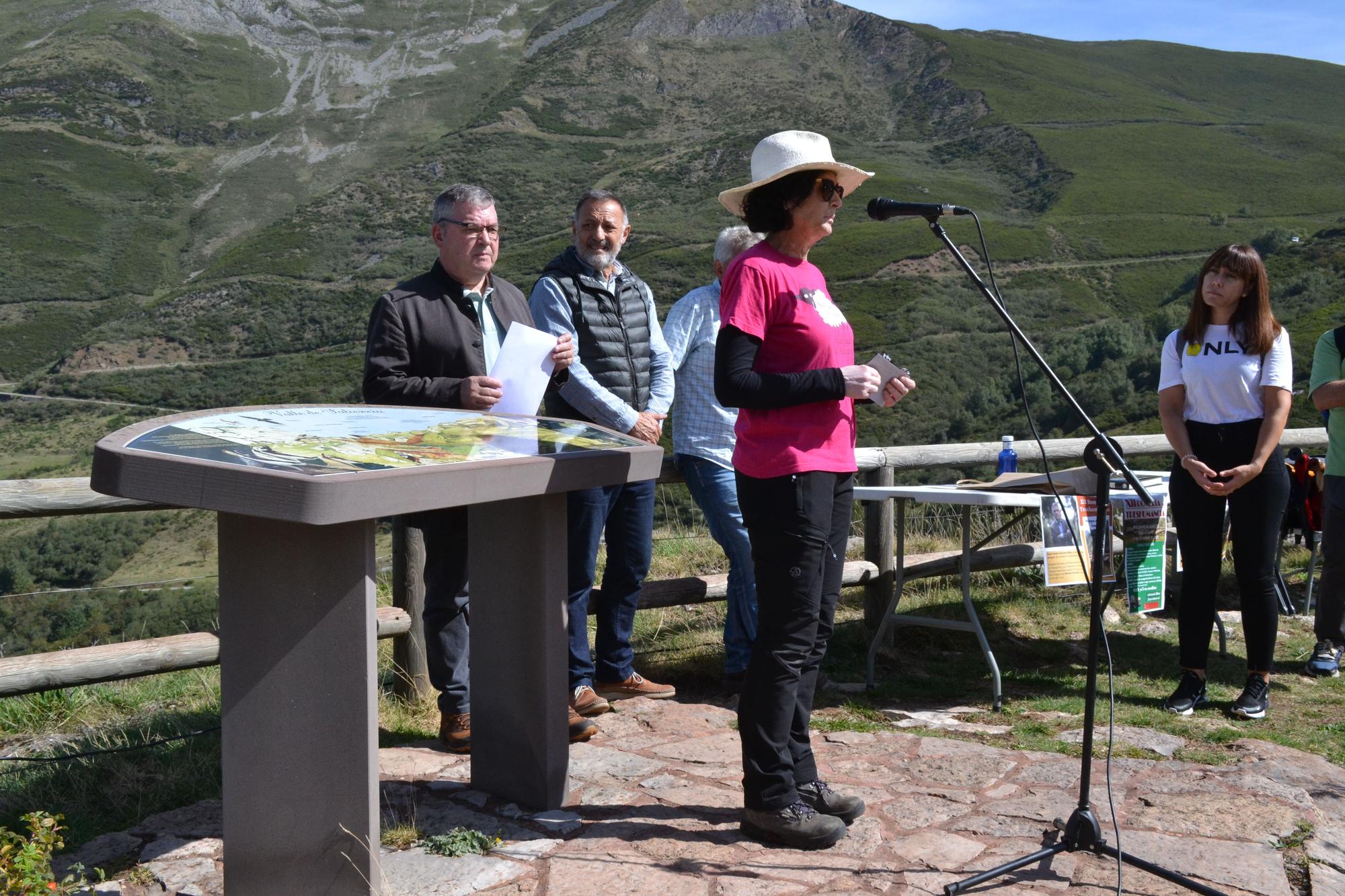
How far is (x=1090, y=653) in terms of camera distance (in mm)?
2637

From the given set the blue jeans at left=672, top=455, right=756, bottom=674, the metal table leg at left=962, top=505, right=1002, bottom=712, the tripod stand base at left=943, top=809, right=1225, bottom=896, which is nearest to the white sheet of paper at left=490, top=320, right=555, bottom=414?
the blue jeans at left=672, top=455, right=756, bottom=674

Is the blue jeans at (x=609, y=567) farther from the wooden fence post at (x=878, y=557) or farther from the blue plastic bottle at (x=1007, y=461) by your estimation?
the blue plastic bottle at (x=1007, y=461)

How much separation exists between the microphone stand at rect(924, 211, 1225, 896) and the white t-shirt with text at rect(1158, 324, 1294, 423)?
1737 millimetres

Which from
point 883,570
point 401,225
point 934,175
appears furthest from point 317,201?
point 883,570

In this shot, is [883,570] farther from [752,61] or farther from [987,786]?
[752,61]

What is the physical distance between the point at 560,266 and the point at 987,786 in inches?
84.1

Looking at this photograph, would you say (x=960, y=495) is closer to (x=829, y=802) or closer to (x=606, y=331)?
(x=606, y=331)

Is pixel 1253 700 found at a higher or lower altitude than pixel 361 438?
lower

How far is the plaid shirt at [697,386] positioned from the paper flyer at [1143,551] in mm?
1726

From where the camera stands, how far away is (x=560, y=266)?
4.01m

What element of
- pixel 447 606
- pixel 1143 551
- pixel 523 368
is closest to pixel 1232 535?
pixel 1143 551

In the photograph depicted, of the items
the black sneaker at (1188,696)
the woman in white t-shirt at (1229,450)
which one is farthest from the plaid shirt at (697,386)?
the black sneaker at (1188,696)

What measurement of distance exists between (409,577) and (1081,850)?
2.43 meters

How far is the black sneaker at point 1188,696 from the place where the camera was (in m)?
4.25
